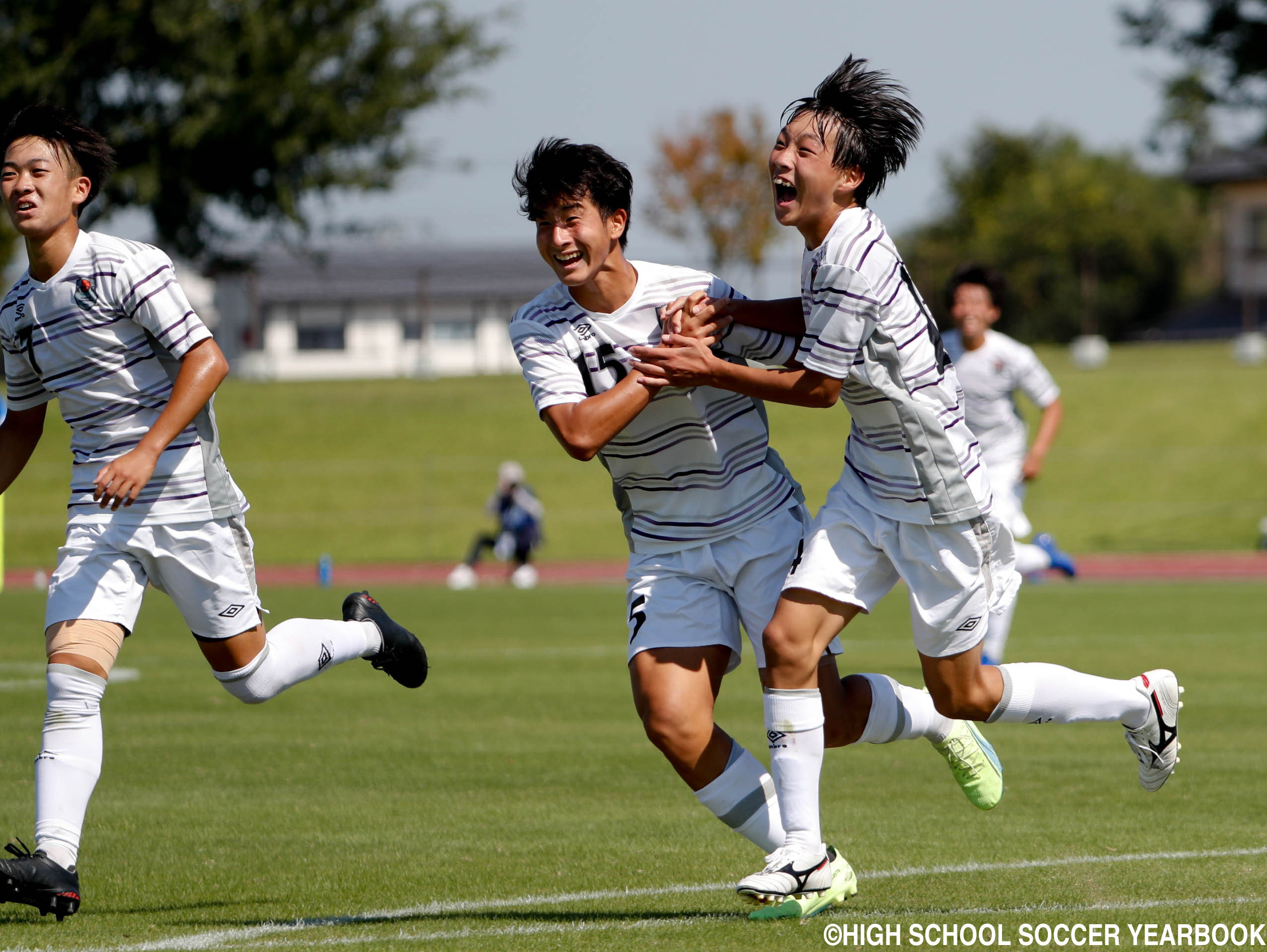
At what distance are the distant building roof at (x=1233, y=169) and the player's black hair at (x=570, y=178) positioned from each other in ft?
197

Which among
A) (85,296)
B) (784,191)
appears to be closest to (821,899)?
(784,191)

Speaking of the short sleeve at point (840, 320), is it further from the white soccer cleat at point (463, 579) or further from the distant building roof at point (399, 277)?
the distant building roof at point (399, 277)

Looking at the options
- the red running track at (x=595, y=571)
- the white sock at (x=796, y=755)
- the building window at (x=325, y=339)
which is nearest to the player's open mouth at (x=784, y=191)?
the white sock at (x=796, y=755)

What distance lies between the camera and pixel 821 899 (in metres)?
4.45

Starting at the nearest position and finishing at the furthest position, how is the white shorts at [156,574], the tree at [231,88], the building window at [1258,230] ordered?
the white shorts at [156,574] < the tree at [231,88] < the building window at [1258,230]

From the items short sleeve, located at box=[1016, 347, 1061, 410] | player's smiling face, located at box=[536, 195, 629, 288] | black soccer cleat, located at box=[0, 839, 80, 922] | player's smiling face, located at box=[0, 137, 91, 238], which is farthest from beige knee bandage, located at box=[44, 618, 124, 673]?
short sleeve, located at box=[1016, 347, 1061, 410]

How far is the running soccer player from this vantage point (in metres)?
4.51

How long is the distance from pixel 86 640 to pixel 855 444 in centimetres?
243

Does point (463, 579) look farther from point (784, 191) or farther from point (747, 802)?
point (784, 191)

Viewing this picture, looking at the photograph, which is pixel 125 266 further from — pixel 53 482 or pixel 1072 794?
pixel 53 482

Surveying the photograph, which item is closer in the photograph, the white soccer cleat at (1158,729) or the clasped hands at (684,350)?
the clasped hands at (684,350)

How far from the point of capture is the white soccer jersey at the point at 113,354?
16.2 ft

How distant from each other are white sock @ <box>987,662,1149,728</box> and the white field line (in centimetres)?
47

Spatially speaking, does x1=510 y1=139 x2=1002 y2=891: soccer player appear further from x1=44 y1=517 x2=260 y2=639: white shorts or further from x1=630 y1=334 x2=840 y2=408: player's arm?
x1=44 y1=517 x2=260 y2=639: white shorts
